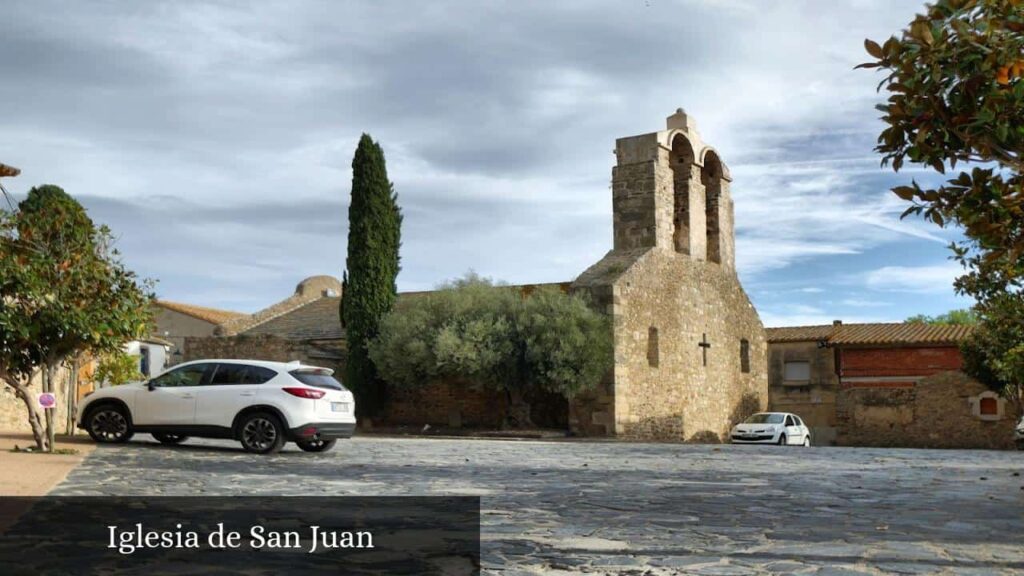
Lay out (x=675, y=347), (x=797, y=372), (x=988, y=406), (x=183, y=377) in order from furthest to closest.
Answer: (x=797, y=372), (x=988, y=406), (x=675, y=347), (x=183, y=377)

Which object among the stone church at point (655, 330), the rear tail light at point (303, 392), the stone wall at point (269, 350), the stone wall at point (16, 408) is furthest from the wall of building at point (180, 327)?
the rear tail light at point (303, 392)

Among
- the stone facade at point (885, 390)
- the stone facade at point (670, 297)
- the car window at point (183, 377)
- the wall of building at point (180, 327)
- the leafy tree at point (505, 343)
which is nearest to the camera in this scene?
the car window at point (183, 377)

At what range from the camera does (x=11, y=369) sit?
15492mm

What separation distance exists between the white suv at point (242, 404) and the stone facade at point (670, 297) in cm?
1284

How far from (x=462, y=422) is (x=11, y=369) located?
1634cm

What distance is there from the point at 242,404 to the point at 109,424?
110 inches

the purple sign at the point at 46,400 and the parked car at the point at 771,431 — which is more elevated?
the purple sign at the point at 46,400

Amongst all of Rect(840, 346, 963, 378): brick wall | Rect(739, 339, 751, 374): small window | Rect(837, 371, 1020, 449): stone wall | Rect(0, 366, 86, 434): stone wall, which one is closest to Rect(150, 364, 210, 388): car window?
Rect(0, 366, 86, 434): stone wall

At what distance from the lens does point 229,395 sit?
51.6 ft

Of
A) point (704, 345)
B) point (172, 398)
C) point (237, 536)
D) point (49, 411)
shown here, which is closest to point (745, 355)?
point (704, 345)

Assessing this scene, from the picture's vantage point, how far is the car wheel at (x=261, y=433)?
15641 millimetres

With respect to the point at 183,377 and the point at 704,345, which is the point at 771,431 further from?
the point at 183,377

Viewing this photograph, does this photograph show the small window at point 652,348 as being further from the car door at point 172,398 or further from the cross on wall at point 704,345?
the car door at point 172,398

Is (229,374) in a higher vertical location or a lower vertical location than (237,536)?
higher
